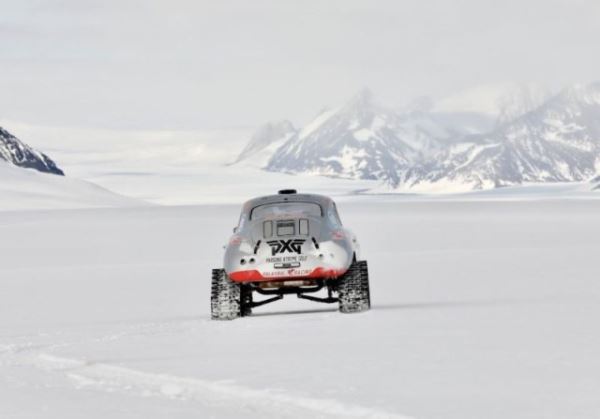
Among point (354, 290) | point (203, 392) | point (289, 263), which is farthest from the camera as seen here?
point (354, 290)

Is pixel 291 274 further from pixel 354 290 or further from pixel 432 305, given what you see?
pixel 432 305

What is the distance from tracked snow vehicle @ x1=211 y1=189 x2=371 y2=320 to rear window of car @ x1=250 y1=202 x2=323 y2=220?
4 cm

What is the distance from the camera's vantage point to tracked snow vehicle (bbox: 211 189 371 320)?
16062 mm

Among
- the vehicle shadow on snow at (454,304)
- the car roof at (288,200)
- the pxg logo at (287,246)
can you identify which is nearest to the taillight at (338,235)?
the pxg logo at (287,246)

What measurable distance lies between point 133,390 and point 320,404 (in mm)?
2058

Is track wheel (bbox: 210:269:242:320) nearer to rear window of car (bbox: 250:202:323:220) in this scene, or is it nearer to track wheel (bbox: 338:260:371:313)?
rear window of car (bbox: 250:202:323:220)

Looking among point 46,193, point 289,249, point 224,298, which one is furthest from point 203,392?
point 46,193

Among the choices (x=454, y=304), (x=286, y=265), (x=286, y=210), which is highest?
(x=286, y=210)

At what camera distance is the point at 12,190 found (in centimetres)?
15175

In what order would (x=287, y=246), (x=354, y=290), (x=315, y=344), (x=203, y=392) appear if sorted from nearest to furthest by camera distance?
(x=203, y=392) < (x=315, y=344) < (x=287, y=246) < (x=354, y=290)

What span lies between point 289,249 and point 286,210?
1.85 meters

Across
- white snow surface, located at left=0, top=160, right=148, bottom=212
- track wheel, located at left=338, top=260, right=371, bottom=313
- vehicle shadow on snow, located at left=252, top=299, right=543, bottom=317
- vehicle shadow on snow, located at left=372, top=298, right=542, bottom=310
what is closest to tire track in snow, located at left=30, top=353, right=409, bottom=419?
track wheel, located at left=338, top=260, right=371, bottom=313

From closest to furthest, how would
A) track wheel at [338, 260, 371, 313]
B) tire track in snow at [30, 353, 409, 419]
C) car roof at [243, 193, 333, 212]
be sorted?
1. tire track in snow at [30, 353, 409, 419]
2. track wheel at [338, 260, 371, 313]
3. car roof at [243, 193, 333, 212]

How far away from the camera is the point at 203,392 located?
986cm
